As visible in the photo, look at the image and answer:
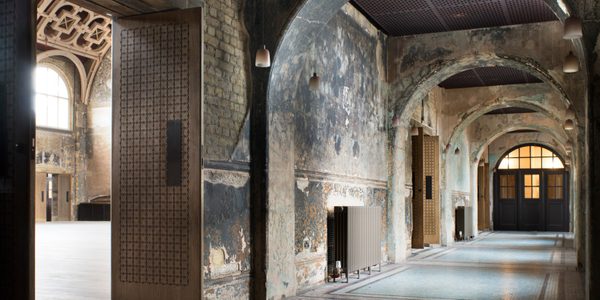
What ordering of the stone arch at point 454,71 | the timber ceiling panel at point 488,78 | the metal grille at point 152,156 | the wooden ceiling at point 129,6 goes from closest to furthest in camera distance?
the wooden ceiling at point 129,6 < the metal grille at point 152,156 < the stone arch at point 454,71 < the timber ceiling panel at point 488,78

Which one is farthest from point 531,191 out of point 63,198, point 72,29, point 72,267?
point 72,267

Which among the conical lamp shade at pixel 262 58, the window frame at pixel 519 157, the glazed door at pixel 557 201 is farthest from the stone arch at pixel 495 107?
the conical lamp shade at pixel 262 58

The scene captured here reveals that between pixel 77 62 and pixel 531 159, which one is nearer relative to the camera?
pixel 77 62

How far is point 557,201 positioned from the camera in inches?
1184

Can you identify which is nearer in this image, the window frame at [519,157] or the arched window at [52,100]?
the arched window at [52,100]

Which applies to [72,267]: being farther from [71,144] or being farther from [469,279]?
[71,144]

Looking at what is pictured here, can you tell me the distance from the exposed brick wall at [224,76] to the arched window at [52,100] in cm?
1892

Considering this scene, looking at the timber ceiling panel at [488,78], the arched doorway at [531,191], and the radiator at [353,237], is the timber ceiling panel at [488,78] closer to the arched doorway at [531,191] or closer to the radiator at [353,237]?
the radiator at [353,237]

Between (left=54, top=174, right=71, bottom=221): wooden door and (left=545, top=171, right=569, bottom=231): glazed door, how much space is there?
67.8 feet

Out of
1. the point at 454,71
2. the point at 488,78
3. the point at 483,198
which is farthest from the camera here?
the point at 483,198

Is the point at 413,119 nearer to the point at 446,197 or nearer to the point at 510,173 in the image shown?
the point at 446,197

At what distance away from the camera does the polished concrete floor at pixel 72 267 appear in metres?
8.73

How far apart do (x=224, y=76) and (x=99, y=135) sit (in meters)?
21.1

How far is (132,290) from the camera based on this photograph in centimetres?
694
